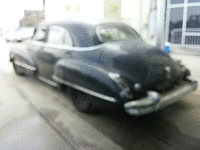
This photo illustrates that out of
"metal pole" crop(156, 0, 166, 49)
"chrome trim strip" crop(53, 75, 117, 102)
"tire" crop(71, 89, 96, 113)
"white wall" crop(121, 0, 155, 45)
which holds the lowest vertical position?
"tire" crop(71, 89, 96, 113)

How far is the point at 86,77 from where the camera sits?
2.81 meters

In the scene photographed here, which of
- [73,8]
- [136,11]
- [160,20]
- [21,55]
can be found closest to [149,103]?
[21,55]

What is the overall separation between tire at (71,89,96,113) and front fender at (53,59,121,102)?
116 millimetres

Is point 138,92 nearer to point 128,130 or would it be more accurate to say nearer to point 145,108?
point 145,108

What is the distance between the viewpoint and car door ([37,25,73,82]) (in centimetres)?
334

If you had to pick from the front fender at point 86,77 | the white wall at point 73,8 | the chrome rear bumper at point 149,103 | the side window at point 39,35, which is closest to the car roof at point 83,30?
the front fender at point 86,77

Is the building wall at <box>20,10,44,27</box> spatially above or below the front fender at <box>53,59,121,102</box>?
above

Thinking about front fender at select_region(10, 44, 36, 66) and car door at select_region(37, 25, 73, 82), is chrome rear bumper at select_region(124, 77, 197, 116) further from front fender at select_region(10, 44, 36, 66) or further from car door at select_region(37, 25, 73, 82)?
front fender at select_region(10, 44, 36, 66)

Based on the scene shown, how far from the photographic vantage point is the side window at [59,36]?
335cm

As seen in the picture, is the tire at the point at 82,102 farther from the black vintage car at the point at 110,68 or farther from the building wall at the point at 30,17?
the building wall at the point at 30,17

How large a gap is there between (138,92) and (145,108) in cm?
24

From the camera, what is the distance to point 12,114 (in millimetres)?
3230

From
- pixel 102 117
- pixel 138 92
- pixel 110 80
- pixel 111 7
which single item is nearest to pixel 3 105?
pixel 102 117

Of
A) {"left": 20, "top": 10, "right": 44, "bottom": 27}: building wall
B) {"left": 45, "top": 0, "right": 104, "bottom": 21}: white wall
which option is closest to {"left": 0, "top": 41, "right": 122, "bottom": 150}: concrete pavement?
{"left": 45, "top": 0, "right": 104, "bottom": 21}: white wall
